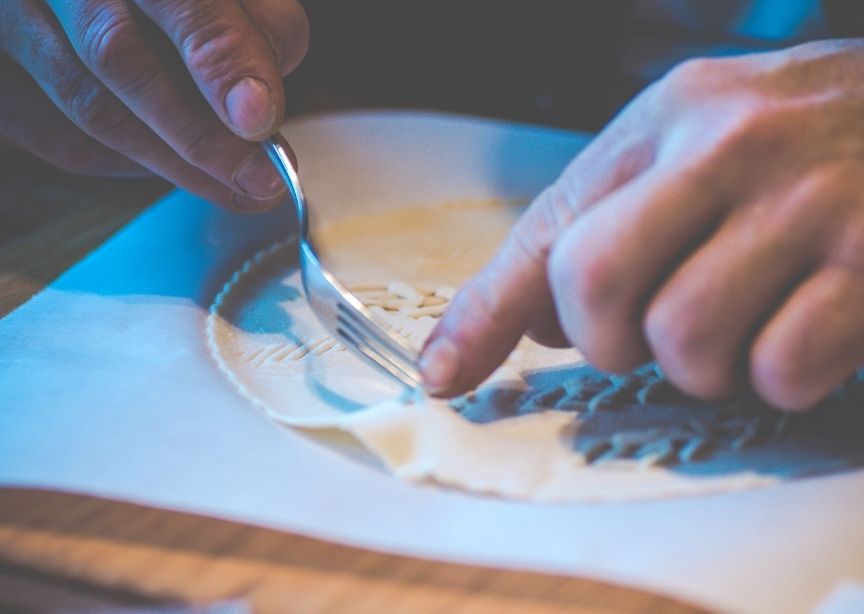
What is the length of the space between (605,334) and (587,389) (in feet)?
0.40

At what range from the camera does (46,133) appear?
36.3 inches

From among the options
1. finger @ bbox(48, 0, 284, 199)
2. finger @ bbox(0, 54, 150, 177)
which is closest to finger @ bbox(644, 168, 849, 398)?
finger @ bbox(48, 0, 284, 199)

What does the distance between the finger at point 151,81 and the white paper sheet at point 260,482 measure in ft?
0.44

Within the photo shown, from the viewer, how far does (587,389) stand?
2.05 feet

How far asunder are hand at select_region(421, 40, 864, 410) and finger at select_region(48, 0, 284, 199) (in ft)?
1.35

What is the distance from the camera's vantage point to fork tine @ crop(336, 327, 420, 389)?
1.95 feet

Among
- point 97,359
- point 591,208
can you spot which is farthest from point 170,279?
point 591,208

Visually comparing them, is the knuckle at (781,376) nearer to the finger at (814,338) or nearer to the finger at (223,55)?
the finger at (814,338)

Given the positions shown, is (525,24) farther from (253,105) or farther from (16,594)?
(16,594)

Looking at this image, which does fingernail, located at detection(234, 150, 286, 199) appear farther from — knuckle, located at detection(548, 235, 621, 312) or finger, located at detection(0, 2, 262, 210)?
knuckle, located at detection(548, 235, 621, 312)

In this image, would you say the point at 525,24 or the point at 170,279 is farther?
the point at 525,24

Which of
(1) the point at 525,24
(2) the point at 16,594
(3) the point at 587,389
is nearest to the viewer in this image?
(2) the point at 16,594

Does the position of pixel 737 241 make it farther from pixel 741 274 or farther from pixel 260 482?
pixel 260 482

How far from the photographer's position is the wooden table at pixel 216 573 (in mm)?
429
